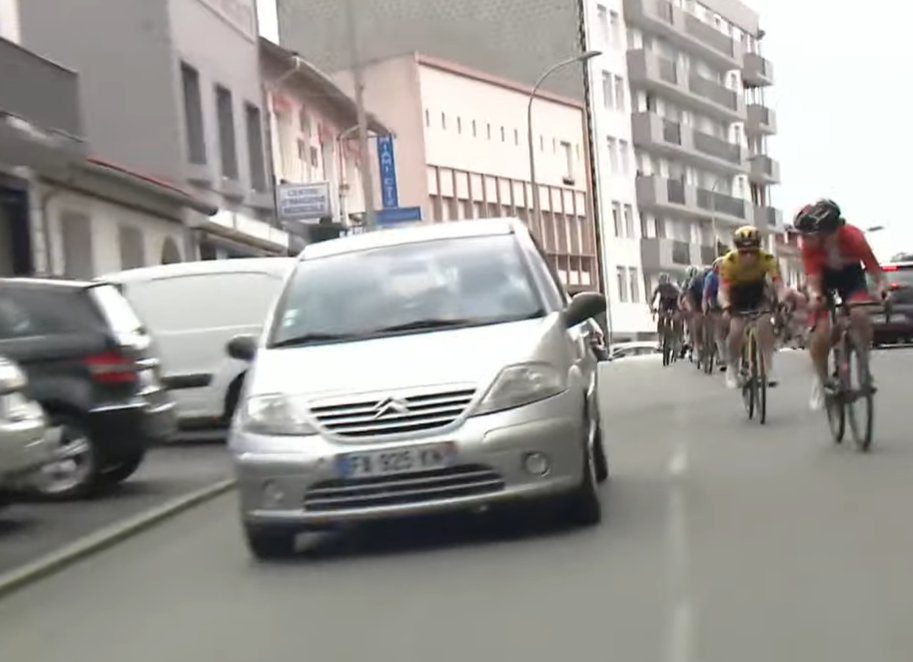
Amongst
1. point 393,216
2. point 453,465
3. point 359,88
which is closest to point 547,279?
point 453,465

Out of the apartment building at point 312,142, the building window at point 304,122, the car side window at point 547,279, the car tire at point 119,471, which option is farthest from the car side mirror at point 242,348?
the building window at point 304,122

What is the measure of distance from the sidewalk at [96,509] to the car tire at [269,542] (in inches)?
59.9

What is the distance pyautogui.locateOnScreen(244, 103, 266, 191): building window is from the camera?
4056 cm

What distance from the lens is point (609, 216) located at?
84875mm

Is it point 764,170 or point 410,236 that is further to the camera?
point 764,170

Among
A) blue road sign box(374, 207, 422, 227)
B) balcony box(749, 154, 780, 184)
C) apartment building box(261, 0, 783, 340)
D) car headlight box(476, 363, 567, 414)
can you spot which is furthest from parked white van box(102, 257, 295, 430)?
balcony box(749, 154, 780, 184)

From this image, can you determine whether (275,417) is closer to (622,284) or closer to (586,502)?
(586,502)

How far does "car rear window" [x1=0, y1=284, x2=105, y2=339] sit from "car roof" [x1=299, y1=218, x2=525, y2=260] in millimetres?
3105

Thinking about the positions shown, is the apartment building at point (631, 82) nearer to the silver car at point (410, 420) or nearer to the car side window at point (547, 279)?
the car side window at point (547, 279)

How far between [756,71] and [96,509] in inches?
3783

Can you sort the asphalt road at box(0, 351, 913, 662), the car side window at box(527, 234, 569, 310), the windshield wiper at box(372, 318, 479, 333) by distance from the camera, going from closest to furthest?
1. the asphalt road at box(0, 351, 913, 662)
2. the windshield wiper at box(372, 318, 479, 333)
3. the car side window at box(527, 234, 569, 310)

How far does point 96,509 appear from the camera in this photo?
13289 millimetres

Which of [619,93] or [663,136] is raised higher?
[619,93]

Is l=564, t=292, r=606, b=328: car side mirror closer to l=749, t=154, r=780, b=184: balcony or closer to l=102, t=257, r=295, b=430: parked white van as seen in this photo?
l=102, t=257, r=295, b=430: parked white van
